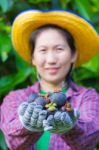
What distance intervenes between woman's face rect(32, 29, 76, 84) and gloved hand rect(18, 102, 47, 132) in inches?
12.1

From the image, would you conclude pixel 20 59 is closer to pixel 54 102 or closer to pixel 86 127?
pixel 86 127

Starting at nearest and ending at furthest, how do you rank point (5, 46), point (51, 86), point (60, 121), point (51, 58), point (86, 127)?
1. point (60, 121)
2. point (86, 127)
3. point (51, 58)
4. point (51, 86)
5. point (5, 46)

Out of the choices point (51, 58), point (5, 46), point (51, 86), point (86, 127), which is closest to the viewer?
point (86, 127)

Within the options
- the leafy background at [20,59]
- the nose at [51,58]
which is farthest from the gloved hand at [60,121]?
the leafy background at [20,59]

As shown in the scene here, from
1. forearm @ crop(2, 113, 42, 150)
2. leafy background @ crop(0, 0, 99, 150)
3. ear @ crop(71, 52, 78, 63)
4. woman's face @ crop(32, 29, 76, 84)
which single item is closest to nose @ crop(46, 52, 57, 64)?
woman's face @ crop(32, 29, 76, 84)

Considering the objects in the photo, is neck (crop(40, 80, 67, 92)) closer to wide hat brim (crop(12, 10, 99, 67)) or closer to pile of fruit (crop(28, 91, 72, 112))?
wide hat brim (crop(12, 10, 99, 67))

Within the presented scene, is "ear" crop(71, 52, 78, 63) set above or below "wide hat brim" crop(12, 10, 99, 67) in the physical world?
below

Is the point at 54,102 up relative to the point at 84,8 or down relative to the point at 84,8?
down

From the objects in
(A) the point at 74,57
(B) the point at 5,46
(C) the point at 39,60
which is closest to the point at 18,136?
(C) the point at 39,60

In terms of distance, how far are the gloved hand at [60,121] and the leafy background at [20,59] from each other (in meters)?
1.05

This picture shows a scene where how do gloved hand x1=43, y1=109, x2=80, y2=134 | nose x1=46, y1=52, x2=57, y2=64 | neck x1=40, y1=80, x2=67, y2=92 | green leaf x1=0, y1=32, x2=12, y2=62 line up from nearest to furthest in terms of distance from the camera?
gloved hand x1=43, y1=109, x2=80, y2=134
nose x1=46, y1=52, x2=57, y2=64
neck x1=40, y1=80, x2=67, y2=92
green leaf x1=0, y1=32, x2=12, y2=62

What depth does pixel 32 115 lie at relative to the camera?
1.91 meters

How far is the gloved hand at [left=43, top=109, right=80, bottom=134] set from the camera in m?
1.89

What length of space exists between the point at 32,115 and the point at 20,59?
117 centimetres
